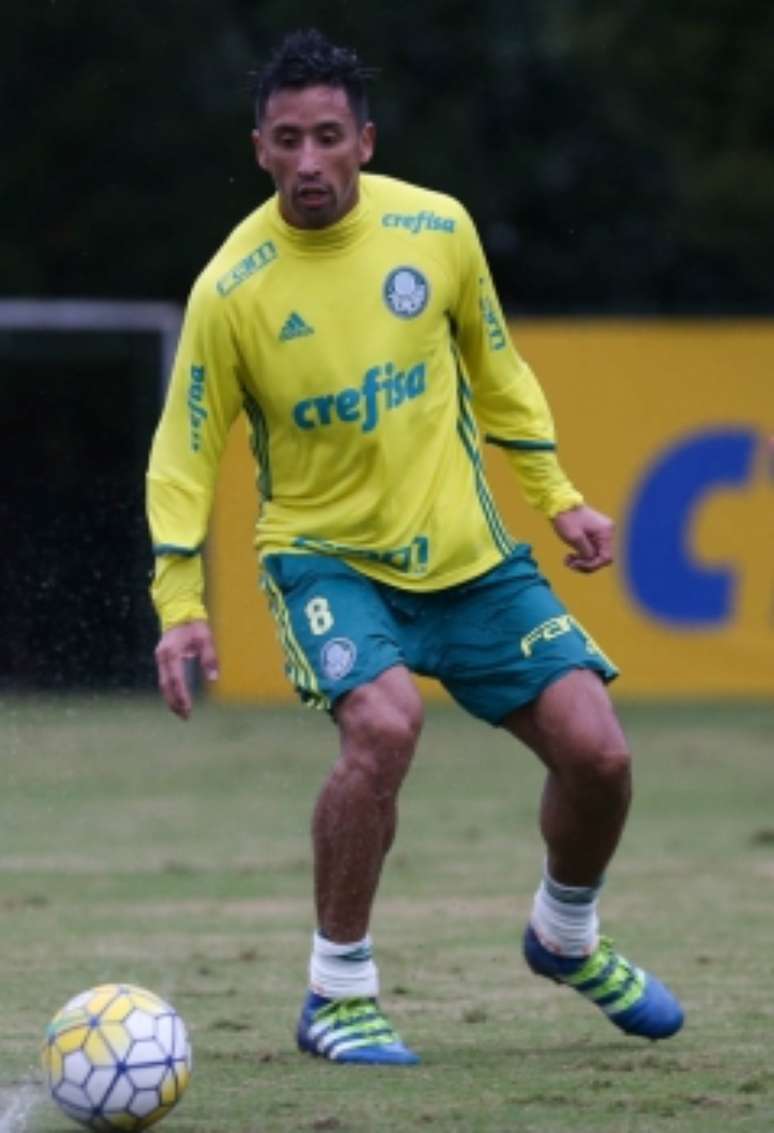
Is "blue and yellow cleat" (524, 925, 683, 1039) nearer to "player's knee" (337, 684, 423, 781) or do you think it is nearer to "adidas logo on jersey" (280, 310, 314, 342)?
"player's knee" (337, 684, 423, 781)

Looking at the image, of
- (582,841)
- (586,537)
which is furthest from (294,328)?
(582,841)

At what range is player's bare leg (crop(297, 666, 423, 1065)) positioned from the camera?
6922 millimetres

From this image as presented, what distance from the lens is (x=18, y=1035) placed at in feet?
24.6

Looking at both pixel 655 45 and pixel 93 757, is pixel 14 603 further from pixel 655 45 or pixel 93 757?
pixel 655 45

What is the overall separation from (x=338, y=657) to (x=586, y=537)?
0.76m

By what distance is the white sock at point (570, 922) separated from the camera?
7449mm

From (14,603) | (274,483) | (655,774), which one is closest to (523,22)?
(14,603)

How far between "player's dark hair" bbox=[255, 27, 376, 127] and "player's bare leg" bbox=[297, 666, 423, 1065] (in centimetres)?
138

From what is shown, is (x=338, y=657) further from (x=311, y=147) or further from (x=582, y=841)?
(x=311, y=147)

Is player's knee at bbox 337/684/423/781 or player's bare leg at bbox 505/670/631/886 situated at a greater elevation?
player's knee at bbox 337/684/423/781

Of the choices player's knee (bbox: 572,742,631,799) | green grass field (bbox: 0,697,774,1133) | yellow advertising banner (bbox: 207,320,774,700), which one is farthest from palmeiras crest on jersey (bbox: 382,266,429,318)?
yellow advertising banner (bbox: 207,320,774,700)

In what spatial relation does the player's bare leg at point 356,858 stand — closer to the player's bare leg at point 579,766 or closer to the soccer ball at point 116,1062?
the player's bare leg at point 579,766

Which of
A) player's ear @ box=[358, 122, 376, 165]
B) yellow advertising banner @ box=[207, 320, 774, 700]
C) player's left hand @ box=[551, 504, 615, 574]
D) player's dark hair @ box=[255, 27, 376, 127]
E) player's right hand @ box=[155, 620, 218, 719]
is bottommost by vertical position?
yellow advertising banner @ box=[207, 320, 774, 700]

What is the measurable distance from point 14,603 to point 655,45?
1204 centimetres
